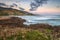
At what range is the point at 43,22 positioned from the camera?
8.98 feet

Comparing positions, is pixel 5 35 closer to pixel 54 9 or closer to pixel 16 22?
pixel 16 22

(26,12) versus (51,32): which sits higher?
(26,12)

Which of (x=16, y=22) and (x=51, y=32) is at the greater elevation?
(x=16, y=22)

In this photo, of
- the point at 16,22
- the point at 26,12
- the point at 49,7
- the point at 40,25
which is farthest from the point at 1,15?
the point at 49,7

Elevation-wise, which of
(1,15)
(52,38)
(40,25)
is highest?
(1,15)

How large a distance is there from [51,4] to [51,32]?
0.58 meters

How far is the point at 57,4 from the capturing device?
2.80 meters

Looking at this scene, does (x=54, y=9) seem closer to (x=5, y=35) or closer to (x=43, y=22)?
(x=43, y=22)

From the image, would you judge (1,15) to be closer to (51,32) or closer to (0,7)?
(0,7)

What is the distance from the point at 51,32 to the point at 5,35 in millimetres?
883

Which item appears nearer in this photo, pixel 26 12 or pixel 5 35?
pixel 5 35

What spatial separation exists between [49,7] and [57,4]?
17 centimetres

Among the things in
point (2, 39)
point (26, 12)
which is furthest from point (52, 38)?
point (2, 39)

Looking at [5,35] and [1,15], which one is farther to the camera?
[1,15]
